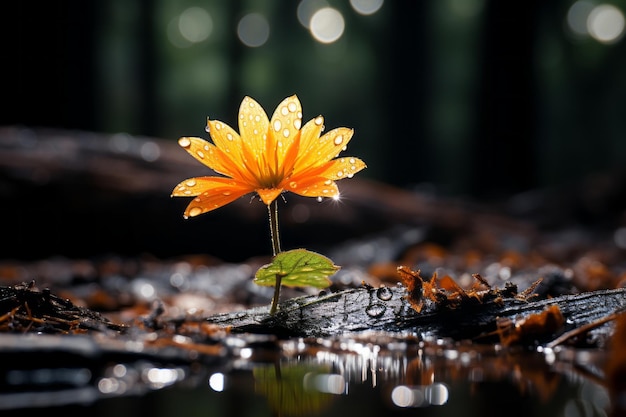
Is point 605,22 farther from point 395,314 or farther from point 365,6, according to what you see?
point 395,314

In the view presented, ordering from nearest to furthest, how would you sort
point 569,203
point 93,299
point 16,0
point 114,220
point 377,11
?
1. point 93,299
2. point 114,220
3. point 569,203
4. point 16,0
5. point 377,11

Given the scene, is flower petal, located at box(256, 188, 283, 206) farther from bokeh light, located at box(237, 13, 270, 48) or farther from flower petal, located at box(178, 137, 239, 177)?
bokeh light, located at box(237, 13, 270, 48)

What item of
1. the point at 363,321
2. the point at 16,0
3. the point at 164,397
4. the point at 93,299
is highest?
the point at 16,0

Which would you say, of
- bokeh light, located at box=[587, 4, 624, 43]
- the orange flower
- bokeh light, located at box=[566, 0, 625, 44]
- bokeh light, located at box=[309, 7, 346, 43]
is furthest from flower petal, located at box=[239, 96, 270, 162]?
bokeh light, located at box=[309, 7, 346, 43]

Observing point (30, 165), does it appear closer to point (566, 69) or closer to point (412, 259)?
point (412, 259)

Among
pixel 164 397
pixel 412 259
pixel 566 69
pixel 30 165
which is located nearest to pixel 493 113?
pixel 412 259
